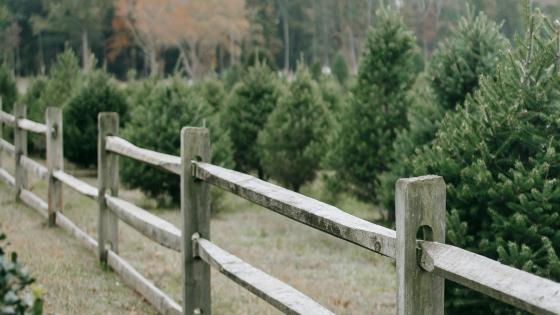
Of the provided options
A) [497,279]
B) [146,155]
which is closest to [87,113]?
[146,155]

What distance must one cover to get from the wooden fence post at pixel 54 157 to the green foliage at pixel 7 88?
11.6 meters

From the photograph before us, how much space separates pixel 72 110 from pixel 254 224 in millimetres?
5621

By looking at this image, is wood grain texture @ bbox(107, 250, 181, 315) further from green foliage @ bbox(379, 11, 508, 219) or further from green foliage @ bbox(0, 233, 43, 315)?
green foliage @ bbox(0, 233, 43, 315)

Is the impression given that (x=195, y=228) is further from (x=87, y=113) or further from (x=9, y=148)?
(x=87, y=113)

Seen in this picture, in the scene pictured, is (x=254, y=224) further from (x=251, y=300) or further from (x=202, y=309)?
(x=202, y=309)

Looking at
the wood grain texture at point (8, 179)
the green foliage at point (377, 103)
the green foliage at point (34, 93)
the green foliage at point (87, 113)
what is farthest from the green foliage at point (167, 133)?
the green foliage at point (34, 93)

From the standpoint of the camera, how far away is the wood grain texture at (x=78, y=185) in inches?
301

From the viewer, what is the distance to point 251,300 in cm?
630

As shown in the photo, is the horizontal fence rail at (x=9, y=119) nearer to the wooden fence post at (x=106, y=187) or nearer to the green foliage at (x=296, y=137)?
the green foliage at (x=296, y=137)

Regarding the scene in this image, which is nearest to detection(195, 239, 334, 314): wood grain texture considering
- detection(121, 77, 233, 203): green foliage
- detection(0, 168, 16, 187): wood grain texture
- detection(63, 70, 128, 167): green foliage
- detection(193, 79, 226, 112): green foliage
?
detection(121, 77, 233, 203): green foliage

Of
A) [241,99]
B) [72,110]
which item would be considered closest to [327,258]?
[241,99]

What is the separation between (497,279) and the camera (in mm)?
2322

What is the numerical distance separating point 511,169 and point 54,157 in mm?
5932

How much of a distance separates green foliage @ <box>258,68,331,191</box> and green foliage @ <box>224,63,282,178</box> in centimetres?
148
